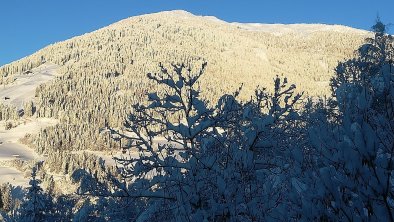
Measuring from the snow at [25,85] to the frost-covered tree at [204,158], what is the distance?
111 metres

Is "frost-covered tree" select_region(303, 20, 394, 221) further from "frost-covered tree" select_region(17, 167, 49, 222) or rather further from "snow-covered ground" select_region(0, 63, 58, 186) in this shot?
"snow-covered ground" select_region(0, 63, 58, 186)

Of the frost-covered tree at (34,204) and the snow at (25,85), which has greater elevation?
the snow at (25,85)

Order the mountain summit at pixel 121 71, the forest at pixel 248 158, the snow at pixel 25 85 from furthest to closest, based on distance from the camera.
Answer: the snow at pixel 25 85
the mountain summit at pixel 121 71
the forest at pixel 248 158

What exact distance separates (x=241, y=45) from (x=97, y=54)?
61259 mm

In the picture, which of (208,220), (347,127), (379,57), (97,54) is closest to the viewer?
(347,127)

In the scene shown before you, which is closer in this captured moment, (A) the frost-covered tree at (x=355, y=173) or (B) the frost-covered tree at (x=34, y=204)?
(A) the frost-covered tree at (x=355, y=173)

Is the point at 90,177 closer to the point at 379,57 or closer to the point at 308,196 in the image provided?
the point at 308,196

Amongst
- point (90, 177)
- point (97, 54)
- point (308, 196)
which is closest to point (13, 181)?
point (90, 177)

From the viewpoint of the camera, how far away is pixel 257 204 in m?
4.28

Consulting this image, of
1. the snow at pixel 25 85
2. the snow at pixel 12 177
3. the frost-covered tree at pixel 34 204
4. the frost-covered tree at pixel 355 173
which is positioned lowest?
the snow at pixel 12 177

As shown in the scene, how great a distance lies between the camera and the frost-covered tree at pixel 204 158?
4508mm

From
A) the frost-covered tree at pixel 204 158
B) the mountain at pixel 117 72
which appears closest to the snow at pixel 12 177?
the mountain at pixel 117 72

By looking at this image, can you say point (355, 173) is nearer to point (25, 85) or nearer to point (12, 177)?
point (12, 177)

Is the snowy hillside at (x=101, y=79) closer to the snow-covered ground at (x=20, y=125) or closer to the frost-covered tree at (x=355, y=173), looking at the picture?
the snow-covered ground at (x=20, y=125)
